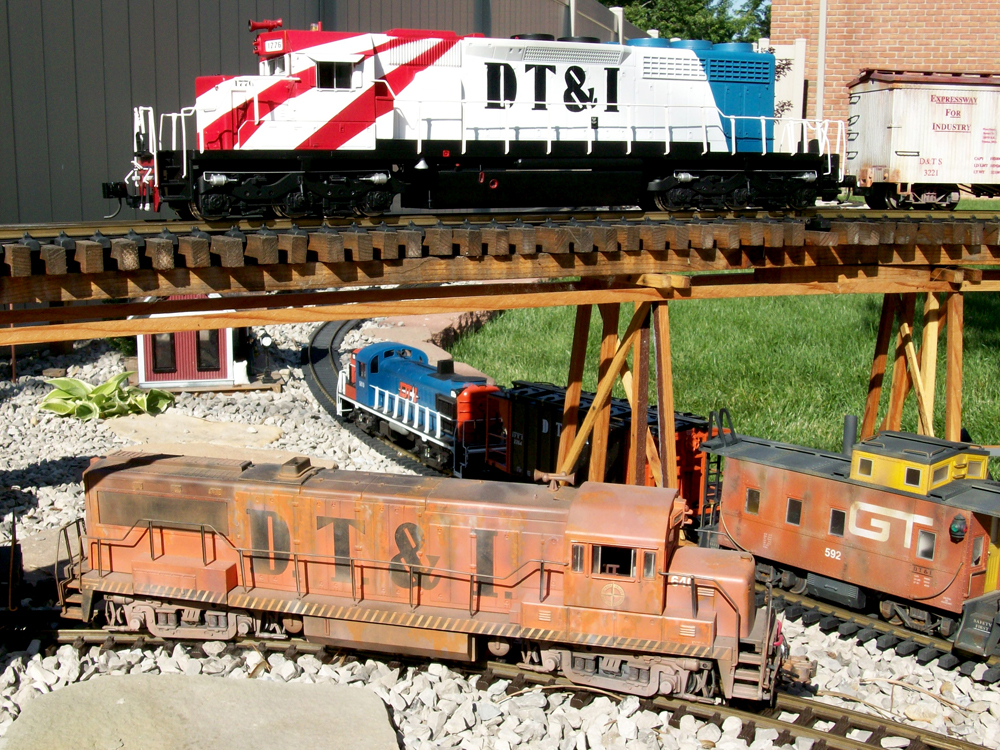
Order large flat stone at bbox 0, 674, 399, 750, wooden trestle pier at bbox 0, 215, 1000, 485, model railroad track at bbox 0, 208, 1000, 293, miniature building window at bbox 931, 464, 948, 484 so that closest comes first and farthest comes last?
large flat stone at bbox 0, 674, 399, 750 < model railroad track at bbox 0, 208, 1000, 293 < wooden trestle pier at bbox 0, 215, 1000, 485 < miniature building window at bbox 931, 464, 948, 484

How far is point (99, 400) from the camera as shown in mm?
19812

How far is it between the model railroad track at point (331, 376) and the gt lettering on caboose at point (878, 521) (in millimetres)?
8591

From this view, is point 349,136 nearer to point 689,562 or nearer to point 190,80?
point 689,562

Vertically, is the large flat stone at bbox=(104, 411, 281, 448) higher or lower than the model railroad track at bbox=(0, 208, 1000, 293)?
lower

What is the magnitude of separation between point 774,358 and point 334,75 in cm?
1545

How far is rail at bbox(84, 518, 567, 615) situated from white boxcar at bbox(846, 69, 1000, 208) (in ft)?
53.9

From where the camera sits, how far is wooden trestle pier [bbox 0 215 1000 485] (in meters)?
8.45

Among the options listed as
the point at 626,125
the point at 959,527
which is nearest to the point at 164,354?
the point at 626,125

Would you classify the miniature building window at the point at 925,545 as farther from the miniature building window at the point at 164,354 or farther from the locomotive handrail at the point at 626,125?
the miniature building window at the point at 164,354

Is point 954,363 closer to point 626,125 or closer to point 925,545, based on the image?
point 925,545

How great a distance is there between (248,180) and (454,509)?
592 cm

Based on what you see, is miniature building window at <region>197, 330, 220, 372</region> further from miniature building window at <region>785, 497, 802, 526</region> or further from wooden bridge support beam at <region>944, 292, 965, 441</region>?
wooden bridge support beam at <region>944, 292, 965, 441</region>

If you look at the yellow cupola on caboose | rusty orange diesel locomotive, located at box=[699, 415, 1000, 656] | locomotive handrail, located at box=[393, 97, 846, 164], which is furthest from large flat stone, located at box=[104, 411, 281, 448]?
the yellow cupola on caboose

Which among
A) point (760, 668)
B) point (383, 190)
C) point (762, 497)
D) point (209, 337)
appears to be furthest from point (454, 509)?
point (209, 337)
